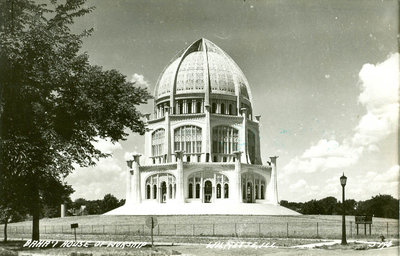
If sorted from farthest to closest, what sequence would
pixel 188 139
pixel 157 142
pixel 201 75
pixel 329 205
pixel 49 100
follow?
1. pixel 329 205
2. pixel 201 75
3. pixel 157 142
4. pixel 188 139
5. pixel 49 100

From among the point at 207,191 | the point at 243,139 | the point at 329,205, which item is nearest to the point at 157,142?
the point at 207,191

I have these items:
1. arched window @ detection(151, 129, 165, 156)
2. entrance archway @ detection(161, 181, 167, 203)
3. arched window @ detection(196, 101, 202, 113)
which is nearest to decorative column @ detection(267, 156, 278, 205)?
arched window @ detection(196, 101, 202, 113)

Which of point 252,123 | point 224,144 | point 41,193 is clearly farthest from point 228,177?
point 41,193

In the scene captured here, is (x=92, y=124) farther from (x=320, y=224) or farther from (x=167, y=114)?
(x=167, y=114)

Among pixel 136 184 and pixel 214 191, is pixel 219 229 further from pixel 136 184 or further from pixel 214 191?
pixel 136 184

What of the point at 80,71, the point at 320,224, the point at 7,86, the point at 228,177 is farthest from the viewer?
the point at 228,177

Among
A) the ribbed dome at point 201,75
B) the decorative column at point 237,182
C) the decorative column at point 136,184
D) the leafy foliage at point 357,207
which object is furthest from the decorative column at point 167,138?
the leafy foliage at point 357,207
